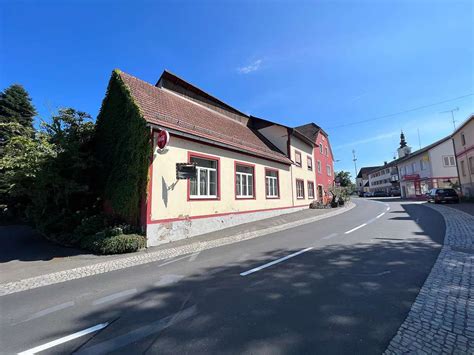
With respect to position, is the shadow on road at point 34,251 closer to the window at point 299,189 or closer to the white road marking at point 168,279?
the white road marking at point 168,279

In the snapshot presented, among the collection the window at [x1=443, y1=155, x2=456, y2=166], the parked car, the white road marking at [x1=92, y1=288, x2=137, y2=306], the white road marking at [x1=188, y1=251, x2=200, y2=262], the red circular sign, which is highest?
the window at [x1=443, y1=155, x2=456, y2=166]

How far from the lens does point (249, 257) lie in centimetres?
696

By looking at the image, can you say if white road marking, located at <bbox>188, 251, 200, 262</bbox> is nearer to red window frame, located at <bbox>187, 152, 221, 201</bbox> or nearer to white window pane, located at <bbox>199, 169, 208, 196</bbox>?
red window frame, located at <bbox>187, 152, 221, 201</bbox>

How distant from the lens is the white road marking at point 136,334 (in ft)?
9.58

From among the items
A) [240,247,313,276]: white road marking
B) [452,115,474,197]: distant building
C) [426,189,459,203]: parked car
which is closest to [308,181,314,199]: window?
[426,189,459,203]: parked car

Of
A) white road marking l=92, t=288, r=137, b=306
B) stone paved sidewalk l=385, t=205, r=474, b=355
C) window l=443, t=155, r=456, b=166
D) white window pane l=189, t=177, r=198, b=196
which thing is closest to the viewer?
stone paved sidewalk l=385, t=205, r=474, b=355

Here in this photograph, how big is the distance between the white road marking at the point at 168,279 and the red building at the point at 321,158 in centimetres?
2335

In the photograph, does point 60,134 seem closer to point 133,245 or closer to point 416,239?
point 133,245

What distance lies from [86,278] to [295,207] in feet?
55.2

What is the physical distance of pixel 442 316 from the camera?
330cm

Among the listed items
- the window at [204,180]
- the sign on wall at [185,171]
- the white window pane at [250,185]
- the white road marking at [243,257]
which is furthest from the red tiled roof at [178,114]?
the white road marking at [243,257]

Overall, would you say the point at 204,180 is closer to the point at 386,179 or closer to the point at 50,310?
the point at 50,310

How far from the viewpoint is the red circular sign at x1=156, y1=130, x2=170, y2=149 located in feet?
31.8

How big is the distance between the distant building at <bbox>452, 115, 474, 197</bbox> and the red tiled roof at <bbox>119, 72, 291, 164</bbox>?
69.1 feet
